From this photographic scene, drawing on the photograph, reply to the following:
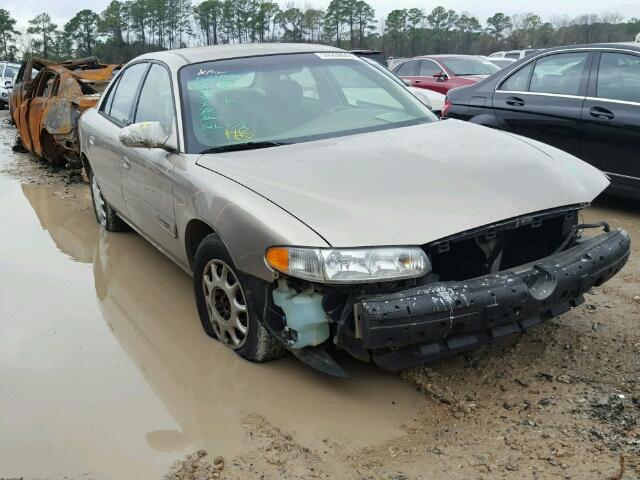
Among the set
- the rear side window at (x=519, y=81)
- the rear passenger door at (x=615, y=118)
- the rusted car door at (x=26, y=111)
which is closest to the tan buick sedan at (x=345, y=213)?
the rear passenger door at (x=615, y=118)

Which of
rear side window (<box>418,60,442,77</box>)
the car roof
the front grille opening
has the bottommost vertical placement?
the front grille opening

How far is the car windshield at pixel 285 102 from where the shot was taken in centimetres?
377

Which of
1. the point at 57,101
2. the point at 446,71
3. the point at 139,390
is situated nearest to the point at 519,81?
the point at 139,390

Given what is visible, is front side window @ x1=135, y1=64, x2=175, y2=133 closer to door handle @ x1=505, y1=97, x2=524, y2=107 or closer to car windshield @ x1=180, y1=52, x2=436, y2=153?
car windshield @ x1=180, y1=52, x2=436, y2=153

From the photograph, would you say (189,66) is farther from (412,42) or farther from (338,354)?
(412,42)

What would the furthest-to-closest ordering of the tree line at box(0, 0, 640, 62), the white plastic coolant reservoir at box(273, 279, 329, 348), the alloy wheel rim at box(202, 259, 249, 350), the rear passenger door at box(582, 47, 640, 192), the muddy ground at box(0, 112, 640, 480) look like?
the tree line at box(0, 0, 640, 62) < the rear passenger door at box(582, 47, 640, 192) < the alloy wheel rim at box(202, 259, 249, 350) < the white plastic coolant reservoir at box(273, 279, 329, 348) < the muddy ground at box(0, 112, 640, 480)

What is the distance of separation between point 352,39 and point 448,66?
49.4 meters

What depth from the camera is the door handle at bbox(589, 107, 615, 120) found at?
5613mm

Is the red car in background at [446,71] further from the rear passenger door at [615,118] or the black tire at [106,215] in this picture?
the black tire at [106,215]

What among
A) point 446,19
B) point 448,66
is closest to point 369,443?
point 448,66

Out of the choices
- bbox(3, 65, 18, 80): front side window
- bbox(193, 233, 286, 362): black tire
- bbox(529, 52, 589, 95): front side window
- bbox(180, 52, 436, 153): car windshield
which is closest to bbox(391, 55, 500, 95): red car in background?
bbox(529, 52, 589, 95): front side window

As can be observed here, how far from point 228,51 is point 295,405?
2406 millimetres

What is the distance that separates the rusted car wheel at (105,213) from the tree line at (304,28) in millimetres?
44167

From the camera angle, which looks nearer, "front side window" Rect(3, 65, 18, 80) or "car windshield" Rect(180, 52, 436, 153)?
"car windshield" Rect(180, 52, 436, 153)
